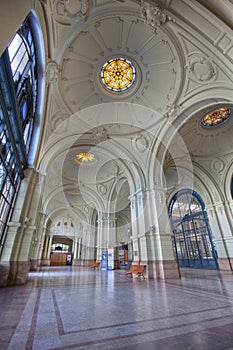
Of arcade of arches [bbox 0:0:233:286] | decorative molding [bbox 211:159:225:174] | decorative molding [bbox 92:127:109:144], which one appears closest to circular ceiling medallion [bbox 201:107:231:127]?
arcade of arches [bbox 0:0:233:286]

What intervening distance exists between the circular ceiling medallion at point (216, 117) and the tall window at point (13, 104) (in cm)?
979

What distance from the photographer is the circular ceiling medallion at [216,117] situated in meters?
10.4

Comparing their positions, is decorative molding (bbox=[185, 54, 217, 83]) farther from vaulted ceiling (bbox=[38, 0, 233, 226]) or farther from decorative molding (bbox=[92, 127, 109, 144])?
decorative molding (bbox=[92, 127, 109, 144])

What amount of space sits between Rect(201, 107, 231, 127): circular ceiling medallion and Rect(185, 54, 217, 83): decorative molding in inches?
127

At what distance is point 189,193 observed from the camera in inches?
671

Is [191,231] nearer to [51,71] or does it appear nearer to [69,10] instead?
[51,71]

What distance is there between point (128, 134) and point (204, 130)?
5194 millimetres

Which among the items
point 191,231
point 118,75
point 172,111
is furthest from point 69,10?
point 191,231

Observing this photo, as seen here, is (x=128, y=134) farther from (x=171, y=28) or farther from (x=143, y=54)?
(x=171, y=28)

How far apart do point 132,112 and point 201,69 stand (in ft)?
13.6

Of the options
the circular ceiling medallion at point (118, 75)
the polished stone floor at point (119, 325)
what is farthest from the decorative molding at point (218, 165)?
the polished stone floor at point (119, 325)

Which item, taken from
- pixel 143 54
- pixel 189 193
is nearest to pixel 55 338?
pixel 143 54

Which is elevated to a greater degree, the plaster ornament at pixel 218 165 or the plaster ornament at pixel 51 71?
the plaster ornament at pixel 51 71

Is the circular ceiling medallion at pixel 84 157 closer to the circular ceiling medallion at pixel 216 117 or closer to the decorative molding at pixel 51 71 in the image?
the decorative molding at pixel 51 71
